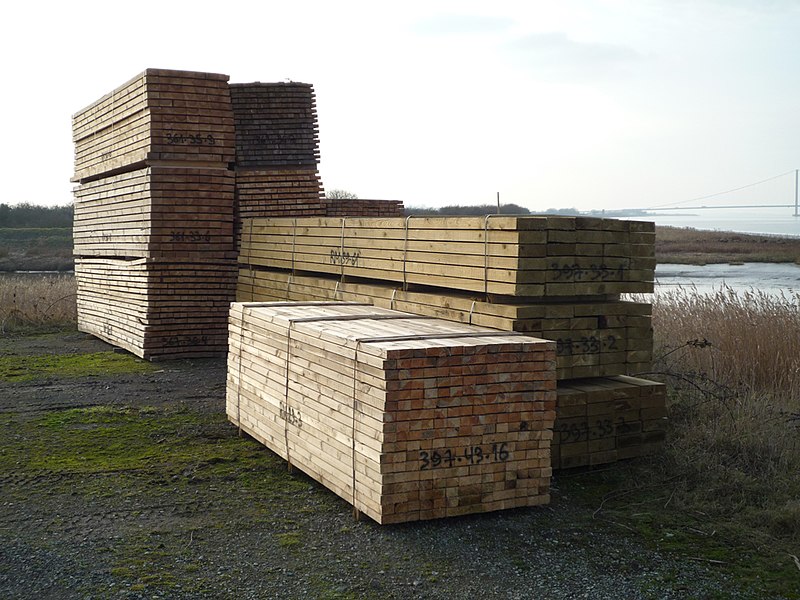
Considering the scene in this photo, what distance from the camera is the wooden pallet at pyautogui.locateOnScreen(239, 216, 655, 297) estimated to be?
21.1 feet

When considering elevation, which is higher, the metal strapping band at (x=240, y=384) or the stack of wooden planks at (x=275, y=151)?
the stack of wooden planks at (x=275, y=151)

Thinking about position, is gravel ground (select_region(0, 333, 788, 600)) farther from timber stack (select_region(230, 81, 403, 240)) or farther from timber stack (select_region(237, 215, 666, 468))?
timber stack (select_region(230, 81, 403, 240))

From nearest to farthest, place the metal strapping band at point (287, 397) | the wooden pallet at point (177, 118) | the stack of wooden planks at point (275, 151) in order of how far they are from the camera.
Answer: the metal strapping band at point (287, 397), the wooden pallet at point (177, 118), the stack of wooden planks at point (275, 151)

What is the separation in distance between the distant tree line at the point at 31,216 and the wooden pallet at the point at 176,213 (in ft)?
119

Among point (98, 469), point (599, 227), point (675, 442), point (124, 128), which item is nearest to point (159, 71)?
point (124, 128)

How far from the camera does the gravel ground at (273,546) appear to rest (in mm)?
4602

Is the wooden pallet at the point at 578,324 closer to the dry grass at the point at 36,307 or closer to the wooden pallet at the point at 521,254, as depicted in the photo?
the wooden pallet at the point at 521,254

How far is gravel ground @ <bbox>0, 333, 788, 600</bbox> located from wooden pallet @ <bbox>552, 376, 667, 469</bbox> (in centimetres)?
32

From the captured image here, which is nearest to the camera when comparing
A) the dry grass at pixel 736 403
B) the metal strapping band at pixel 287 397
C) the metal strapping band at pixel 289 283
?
the dry grass at pixel 736 403

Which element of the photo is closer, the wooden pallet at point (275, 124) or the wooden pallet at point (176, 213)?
the wooden pallet at point (176, 213)

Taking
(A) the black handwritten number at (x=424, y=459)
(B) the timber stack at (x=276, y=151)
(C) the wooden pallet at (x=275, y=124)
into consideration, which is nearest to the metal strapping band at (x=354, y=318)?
(A) the black handwritten number at (x=424, y=459)

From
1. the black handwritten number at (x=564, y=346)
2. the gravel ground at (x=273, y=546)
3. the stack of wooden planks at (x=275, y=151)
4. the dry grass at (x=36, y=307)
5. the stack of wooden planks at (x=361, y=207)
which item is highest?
the stack of wooden planks at (x=275, y=151)

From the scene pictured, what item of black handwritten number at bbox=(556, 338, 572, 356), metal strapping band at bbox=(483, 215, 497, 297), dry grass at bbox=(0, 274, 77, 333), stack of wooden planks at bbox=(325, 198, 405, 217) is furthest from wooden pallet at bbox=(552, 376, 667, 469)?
dry grass at bbox=(0, 274, 77, 333)

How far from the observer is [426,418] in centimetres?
539
